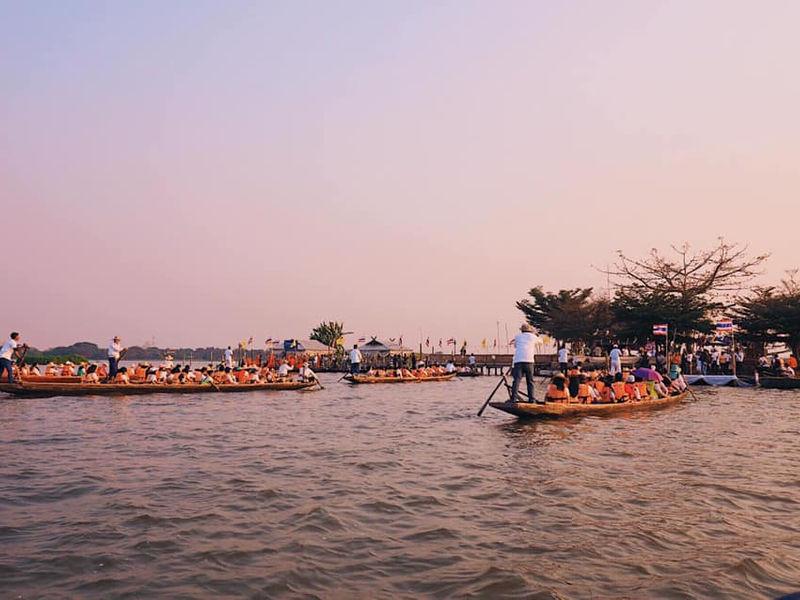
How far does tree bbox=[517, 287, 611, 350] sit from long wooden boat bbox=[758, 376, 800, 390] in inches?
848

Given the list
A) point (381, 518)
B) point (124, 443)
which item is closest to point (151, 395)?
point (124, 443)

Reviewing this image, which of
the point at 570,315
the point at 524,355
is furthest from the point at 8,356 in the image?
the point at 570,315

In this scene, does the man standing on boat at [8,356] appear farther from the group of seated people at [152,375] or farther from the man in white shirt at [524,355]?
the man in white shirt at [524,355]

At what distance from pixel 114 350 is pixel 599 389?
1952 cm

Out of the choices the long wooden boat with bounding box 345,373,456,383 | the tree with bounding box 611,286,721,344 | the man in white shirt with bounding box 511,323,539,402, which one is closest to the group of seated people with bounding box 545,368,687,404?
the man in white shirt with bounding box 511,323,539,402

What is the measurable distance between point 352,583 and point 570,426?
12445 millimetres

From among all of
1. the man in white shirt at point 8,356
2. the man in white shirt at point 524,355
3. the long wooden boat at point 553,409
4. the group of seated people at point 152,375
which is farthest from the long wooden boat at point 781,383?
the man in white shirt at point 8,356

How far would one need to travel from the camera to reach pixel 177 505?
8.42m

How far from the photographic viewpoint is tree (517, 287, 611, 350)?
6022cm

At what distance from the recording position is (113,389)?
26953 mm

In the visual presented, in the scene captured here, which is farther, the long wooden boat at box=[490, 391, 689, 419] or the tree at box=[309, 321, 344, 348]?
the tree at box=[309, 321, 344, 348]

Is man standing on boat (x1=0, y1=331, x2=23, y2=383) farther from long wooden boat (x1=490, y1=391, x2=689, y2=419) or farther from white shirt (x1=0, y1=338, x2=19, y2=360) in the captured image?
long wooden boat (x1=490, y1=391, x2=689, y2=419)

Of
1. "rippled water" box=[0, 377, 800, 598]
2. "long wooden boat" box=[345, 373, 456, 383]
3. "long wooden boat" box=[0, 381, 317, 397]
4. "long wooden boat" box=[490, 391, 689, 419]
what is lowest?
"rippled water" box=[0, 377, 800, 598]

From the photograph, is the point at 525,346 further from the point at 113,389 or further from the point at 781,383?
the point at 781,383
